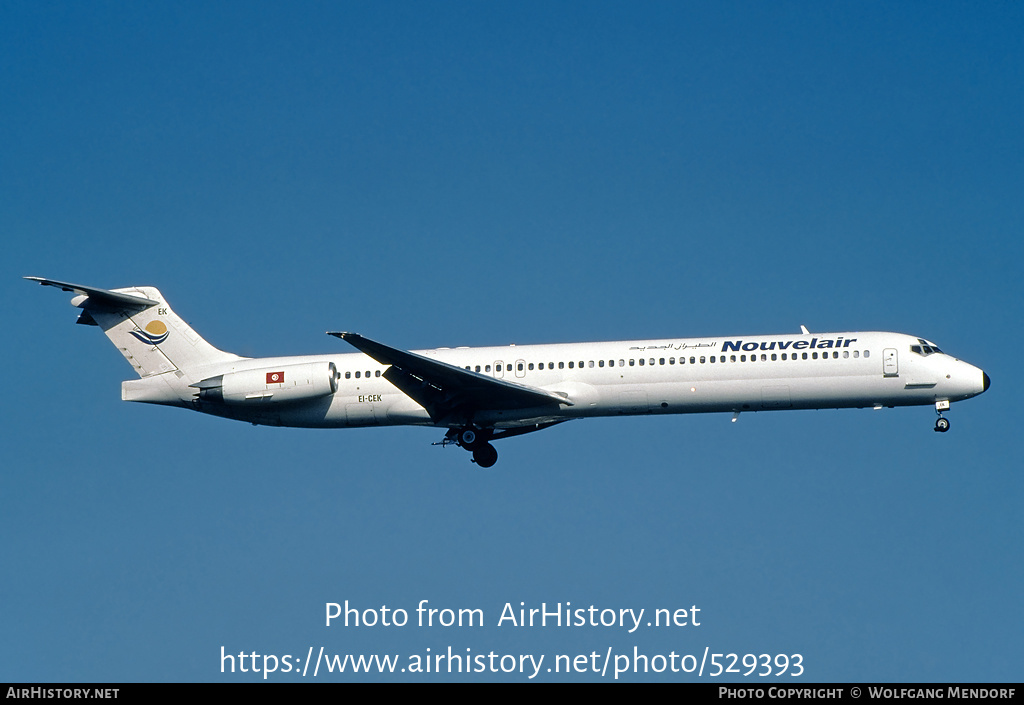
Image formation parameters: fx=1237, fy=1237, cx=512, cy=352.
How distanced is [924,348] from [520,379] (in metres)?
11.6

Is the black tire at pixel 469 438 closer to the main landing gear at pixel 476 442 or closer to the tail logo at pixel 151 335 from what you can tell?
the main landing gear at pixel 476 442

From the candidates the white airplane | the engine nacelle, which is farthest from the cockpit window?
the engine nacelle

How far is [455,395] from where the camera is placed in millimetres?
35969

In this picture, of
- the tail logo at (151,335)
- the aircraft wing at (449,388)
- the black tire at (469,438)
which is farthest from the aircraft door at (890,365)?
the tail logo at (151,335)

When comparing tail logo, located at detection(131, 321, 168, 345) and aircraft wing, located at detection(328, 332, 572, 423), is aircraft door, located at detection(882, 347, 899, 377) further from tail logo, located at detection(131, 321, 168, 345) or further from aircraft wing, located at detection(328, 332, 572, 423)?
tail logo, located at detection(131, 321, 168, 345)

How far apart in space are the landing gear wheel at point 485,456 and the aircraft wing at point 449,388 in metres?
1.25

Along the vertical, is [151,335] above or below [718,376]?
above

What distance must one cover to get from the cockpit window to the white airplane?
29 millimetres

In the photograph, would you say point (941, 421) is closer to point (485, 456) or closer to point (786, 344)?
point (786, 344)

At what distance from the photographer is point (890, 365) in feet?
115

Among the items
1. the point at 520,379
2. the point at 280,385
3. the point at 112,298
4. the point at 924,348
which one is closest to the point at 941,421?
Answer: the point at 924,348
